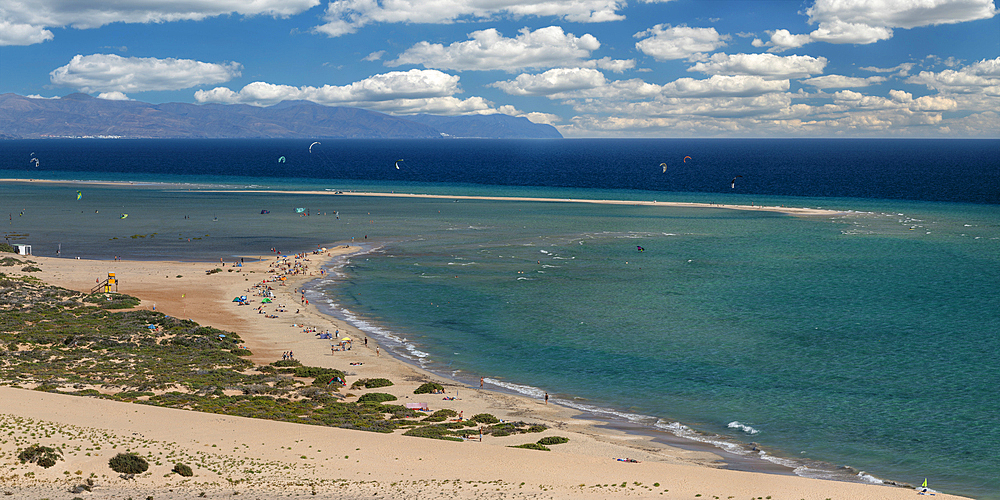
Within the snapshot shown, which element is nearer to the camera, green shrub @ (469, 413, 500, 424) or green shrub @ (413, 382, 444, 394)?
green shrub @ (469, 413, 500, 424)

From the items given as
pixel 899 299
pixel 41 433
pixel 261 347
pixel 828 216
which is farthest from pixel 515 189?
pixel 41 433

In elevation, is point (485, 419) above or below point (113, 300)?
below

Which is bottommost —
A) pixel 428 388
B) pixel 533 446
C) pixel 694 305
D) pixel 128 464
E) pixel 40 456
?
pixel 533 446

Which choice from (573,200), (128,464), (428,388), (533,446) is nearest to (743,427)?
(533,446)

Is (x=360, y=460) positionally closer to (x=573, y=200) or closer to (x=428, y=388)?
(x=428, y=388)

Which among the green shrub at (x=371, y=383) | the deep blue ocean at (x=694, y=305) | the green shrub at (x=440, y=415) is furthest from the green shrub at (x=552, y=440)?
the green shrub at (x=371, y=383)

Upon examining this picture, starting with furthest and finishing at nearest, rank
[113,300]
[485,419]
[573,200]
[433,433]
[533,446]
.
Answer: [573,200], [113,300], [485,419], [433,433], [533,446]

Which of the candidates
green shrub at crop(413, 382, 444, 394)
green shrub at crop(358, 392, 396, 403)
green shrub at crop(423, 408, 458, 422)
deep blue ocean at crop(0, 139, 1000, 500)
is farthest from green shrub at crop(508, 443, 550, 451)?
green shrub at crop(358, 392, 396, 403)

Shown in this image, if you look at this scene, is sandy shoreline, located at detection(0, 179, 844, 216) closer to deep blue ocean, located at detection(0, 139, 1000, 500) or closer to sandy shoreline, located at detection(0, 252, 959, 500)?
deep blue ocean, located at detection(0, 139, 1000, 500)
